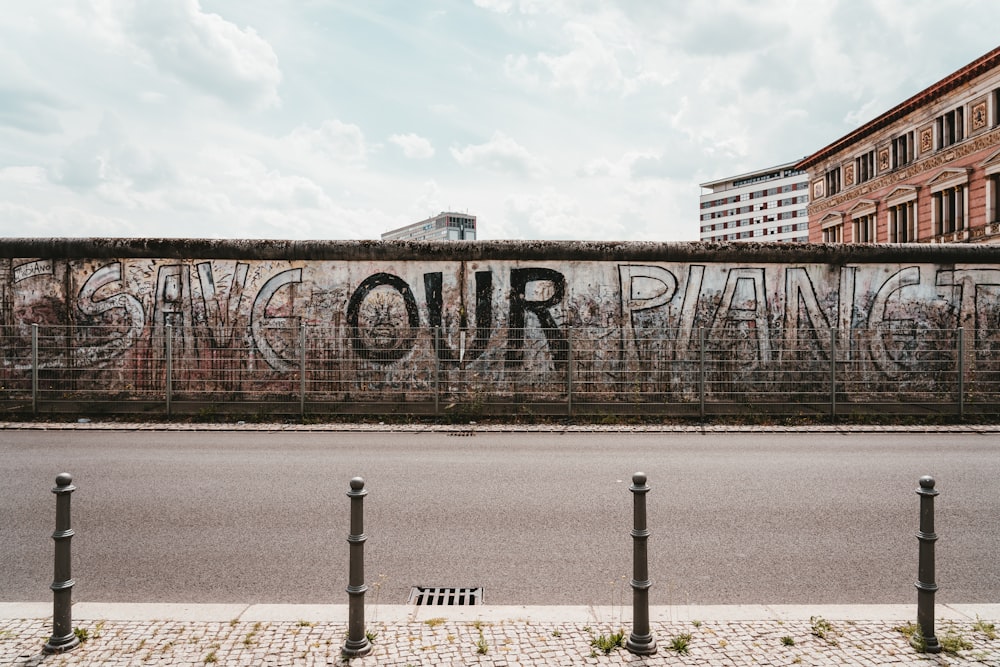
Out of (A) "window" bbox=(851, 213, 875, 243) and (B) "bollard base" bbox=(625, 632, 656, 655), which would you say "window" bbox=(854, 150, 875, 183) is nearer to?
(A) "window" bbox=(851, 213, 875, 243)

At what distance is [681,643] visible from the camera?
349 cm

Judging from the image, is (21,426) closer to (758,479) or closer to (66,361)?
(66,361)

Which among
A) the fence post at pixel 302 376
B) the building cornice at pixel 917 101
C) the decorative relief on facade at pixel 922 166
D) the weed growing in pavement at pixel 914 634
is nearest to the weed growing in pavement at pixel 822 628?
the weed growing in pavement at pixel 914 634

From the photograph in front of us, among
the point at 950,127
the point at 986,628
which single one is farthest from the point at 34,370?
the point at 950,127

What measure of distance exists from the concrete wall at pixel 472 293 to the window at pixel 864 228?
4206 centimetres

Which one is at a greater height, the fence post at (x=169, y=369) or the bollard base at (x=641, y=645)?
the fence post at (x=169, y=369)

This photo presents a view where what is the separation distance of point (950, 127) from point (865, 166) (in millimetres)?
10002

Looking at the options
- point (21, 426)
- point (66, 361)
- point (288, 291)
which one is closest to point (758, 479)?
point (288, 291)

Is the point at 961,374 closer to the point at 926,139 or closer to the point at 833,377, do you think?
the point at 833,377

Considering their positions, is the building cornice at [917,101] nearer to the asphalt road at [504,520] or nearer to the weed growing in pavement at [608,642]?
the asphalt road at [504,520]

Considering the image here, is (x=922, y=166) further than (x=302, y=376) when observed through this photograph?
Yes

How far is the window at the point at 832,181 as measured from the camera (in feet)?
184

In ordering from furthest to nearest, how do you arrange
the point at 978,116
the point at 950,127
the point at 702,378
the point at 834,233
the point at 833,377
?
1. the point at 834,233
2. the point at 950,127
3. the point at 978,116
4. the point at 702,378
5. the point at 833,377

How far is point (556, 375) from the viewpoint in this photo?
1252 cm
